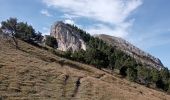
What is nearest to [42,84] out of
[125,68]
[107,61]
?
[125,68]

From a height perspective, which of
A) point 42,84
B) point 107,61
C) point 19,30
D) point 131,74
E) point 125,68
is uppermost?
point 19,30

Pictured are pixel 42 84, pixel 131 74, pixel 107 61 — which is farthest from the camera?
pixel 107 61

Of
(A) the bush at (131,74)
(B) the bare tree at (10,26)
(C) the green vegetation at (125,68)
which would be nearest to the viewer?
(A) the bush at (131,74)

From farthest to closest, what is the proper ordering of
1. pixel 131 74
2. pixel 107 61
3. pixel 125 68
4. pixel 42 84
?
pixel 107 61 → pixel 125 68 → pixel 131 74 → pixel 42 84

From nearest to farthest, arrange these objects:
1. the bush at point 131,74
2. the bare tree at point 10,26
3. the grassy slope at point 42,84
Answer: the grassy slope at point 42,84 < the bush at point 131,74 < the bare tree at point 10,26

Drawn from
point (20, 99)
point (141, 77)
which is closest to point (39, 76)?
point (20, 99)

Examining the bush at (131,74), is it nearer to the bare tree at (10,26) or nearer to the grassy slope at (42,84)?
the grassy slope at (42,84)

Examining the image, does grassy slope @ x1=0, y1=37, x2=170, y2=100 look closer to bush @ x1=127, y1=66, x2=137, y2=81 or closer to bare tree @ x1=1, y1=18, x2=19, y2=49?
Answer: bush @ x1=127, y1=66, x2=137, y2=81

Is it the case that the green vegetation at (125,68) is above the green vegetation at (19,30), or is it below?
below

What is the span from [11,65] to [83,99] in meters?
29.0

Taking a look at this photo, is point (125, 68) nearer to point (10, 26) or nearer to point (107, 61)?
point (107, 61)

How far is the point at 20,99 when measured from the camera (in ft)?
219

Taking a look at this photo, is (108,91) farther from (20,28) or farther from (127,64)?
(20,28)

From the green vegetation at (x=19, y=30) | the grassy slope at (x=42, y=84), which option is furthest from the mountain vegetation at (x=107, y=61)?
the grassy slope at (x=42, y=84)
